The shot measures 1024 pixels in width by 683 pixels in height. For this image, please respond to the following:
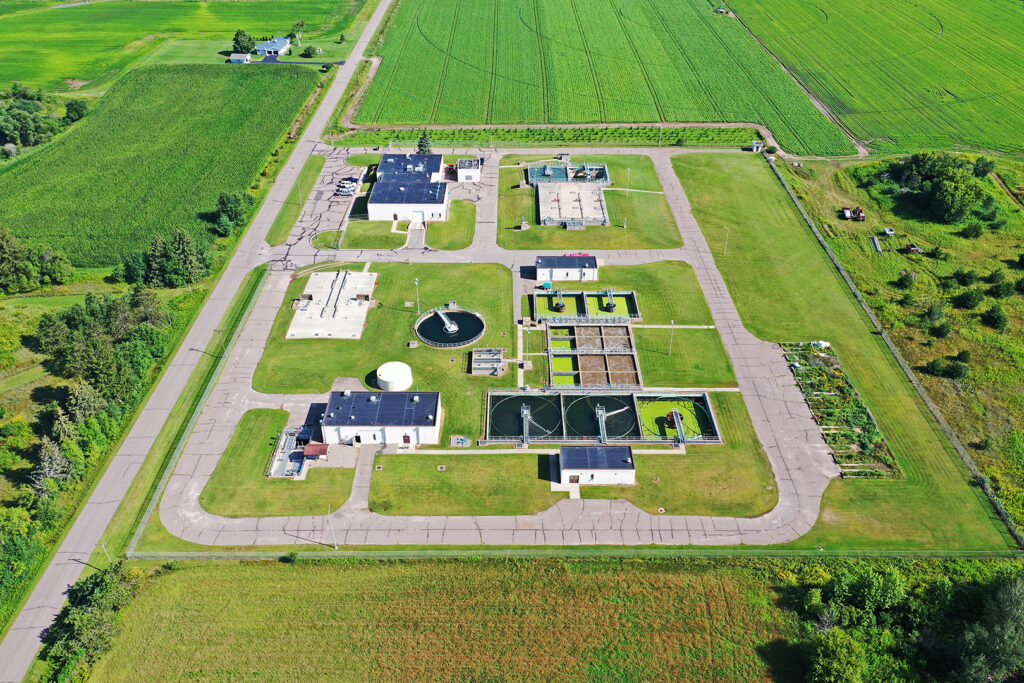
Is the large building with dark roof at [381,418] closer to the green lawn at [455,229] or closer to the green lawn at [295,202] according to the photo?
the green lawn at [455,229]

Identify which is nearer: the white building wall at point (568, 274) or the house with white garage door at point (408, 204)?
the white building wall at point (568, 274)

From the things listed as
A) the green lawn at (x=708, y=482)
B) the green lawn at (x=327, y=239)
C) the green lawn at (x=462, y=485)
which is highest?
the green lawn at (x=327, y=239)

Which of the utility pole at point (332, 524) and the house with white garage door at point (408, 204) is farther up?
the house with white garage door at point (408, 204)

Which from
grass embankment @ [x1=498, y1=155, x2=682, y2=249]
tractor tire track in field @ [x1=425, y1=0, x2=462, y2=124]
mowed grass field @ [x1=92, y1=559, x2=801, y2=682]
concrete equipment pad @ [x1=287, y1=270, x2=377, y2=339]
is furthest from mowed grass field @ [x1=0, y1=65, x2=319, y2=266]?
mowed grass field @ [x1=92, y1=559, x2=801, y2=682]

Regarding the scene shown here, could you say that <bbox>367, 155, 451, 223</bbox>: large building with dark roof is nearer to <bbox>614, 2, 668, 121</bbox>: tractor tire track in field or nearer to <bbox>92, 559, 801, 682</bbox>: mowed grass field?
<bbox>614, 2, 668, 121</bbox>: tractor tire track in field

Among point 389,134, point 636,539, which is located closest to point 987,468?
point 636,539

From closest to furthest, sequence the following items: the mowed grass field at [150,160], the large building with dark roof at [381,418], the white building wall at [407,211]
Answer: the large building with dark roof at [381,418]
the mowed grass field at [150,160]
the white building wall at [407,211]

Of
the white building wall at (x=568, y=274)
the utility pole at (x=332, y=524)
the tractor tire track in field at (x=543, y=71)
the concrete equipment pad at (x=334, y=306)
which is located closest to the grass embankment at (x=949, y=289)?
the white building wall at (x=568, y=274)
